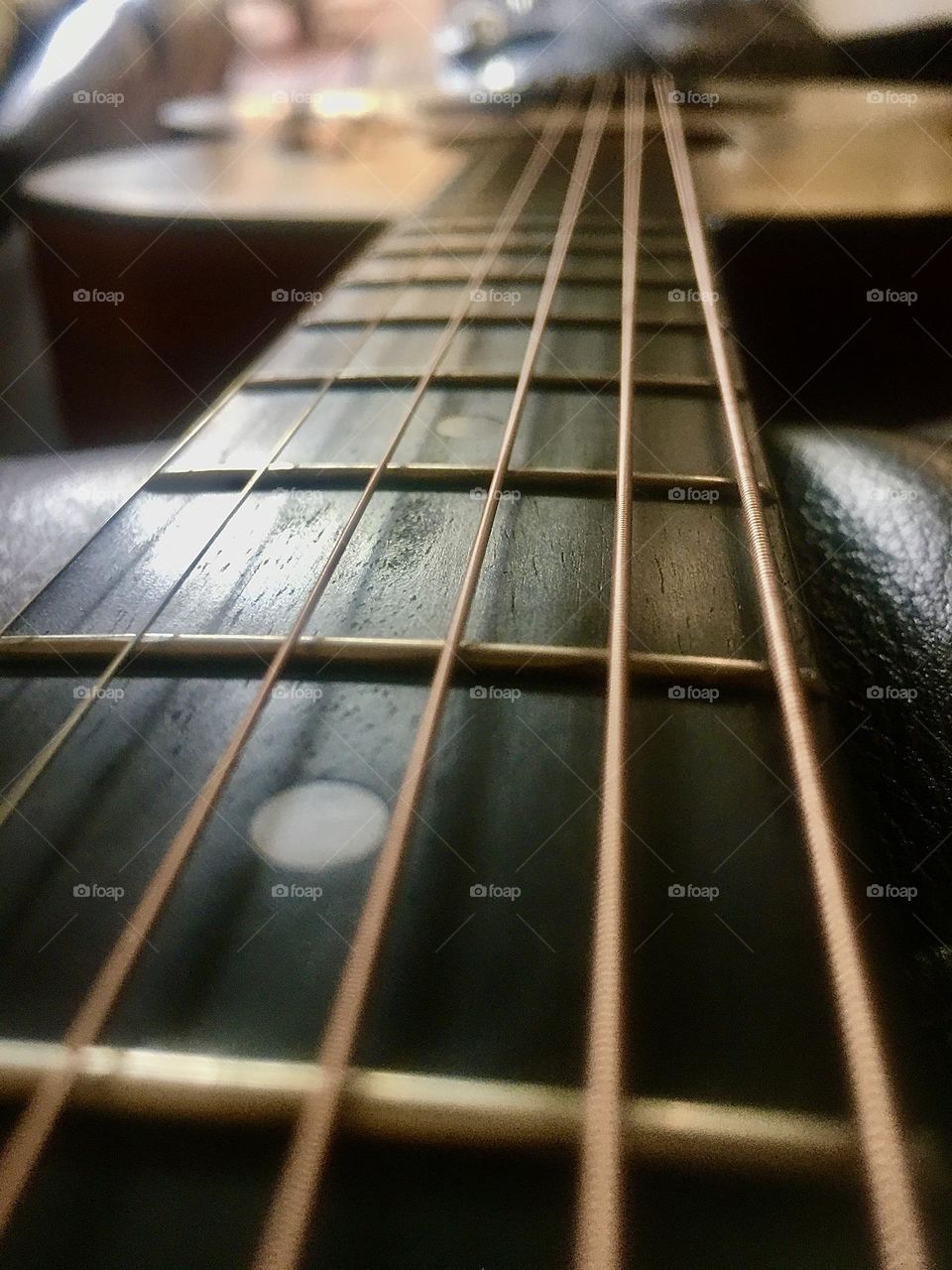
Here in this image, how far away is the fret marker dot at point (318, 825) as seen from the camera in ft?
1.12

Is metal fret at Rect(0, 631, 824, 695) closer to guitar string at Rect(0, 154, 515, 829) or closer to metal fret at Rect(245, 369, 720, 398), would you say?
guitar string at Rect(0, 154, 515, 829)

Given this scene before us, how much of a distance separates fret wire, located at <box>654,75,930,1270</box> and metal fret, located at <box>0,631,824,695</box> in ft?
0.10

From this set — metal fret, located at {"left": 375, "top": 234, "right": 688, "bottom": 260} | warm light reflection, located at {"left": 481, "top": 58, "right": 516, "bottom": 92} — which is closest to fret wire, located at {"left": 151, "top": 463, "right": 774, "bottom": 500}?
metal fret, located at {"left": 375, "top": 234, "right": 688, "bottom": 260}

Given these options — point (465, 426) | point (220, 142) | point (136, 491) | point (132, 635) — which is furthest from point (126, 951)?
point (220, 142)

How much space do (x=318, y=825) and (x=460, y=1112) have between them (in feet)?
0.40

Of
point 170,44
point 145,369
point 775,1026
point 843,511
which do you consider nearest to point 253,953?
point 775,1026

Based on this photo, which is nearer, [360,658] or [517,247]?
[360,658]

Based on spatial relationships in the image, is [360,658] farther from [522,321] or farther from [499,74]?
[499,74]

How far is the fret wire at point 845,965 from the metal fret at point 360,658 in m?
0.03

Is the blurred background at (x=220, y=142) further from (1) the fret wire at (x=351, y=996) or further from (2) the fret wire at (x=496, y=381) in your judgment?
(1) the fret wire at (x=351, y=996)

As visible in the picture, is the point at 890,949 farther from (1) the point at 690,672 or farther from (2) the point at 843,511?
(2) the point at 843,511

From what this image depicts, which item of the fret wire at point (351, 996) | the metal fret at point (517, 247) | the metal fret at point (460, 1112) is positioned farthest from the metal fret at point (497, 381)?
the metal fret at point (460, 1112)

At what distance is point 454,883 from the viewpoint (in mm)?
328

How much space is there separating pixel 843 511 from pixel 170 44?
4.76ft
